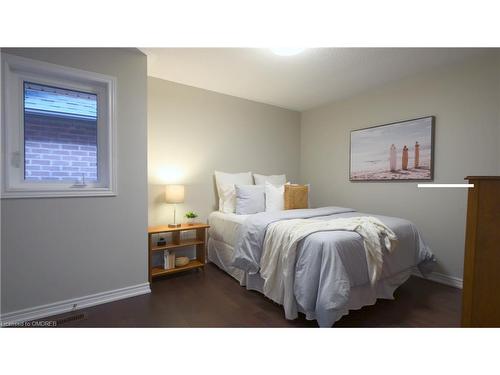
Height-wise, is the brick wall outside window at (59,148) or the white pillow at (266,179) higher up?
the brick wall outside window at (59,148)

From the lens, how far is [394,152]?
295 centimetres

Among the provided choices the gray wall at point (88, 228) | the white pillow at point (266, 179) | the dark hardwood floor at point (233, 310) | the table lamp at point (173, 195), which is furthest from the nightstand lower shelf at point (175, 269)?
the white pillow at point (266, 179)

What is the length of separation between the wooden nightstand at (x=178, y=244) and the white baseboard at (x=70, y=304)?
9.5 inches

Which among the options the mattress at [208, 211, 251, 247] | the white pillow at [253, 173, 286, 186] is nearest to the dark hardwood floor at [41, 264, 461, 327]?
the mattress at [208, 211, 251, 247]

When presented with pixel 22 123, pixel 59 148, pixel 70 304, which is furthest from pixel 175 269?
pixel 22 123

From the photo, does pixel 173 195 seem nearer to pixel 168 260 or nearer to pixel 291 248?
pixel 168 260

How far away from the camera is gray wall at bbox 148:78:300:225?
113 inches

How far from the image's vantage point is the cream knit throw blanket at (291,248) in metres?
1.77

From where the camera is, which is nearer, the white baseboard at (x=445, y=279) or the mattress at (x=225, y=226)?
the white baseboard at (x=445, y=279)

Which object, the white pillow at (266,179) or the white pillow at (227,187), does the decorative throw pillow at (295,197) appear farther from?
the white pillow at (227,187)

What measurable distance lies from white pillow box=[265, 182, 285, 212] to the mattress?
17.8 inches

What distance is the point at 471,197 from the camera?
1.18 meters

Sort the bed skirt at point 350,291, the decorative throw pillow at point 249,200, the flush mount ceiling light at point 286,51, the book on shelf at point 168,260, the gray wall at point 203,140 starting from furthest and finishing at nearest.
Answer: the decorative throw pillow at point 249,200 → the gray wall at point 203,140 → the book on shelf at point 168,260 → the flush mount ceiling light at point 286,51 → the bed skirt at point 350,291

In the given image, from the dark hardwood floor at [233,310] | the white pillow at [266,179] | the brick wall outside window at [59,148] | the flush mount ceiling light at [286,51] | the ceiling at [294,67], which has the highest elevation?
the ceiling at [294,67]
